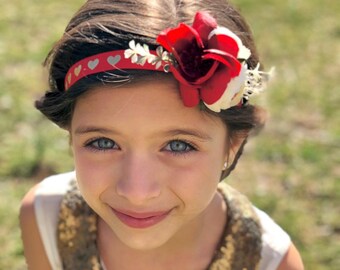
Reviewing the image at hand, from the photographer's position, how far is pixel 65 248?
2781 millimetres

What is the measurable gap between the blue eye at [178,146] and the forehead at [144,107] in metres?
0.06

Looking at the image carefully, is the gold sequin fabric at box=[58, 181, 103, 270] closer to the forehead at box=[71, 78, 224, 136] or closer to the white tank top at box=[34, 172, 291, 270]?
the white tank top at box=[34, 172, 291, 270]

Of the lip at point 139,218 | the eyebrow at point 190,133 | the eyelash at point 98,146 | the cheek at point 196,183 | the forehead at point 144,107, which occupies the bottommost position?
the lip at point 139,218

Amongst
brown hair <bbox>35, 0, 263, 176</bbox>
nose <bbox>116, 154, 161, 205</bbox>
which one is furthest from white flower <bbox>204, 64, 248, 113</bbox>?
nose <bbox>116, 154, 161, 205</bbox>

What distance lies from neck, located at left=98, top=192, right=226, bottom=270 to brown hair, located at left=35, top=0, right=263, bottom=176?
1.21ft

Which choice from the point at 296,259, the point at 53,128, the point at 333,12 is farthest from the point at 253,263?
the point at 333,12

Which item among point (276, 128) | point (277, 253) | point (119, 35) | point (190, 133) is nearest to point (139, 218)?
point (190, 133)

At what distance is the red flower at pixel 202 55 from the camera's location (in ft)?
6.98

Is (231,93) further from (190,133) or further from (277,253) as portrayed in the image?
(277,253)

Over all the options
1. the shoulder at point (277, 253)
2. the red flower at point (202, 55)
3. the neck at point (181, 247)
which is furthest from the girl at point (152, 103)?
the shoulder at point (277, 253)

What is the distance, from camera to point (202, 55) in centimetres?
213

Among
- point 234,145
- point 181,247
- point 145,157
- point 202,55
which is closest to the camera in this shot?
point 202,55

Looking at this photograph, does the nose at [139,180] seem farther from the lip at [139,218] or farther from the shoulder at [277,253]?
the shoulder at [277,253]

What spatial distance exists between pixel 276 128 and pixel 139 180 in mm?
2164
